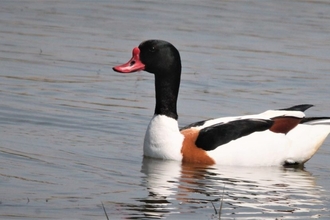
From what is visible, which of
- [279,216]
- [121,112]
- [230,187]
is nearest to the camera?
[279,216]

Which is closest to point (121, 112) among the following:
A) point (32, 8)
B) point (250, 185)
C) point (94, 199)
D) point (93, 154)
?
point (93, 154)

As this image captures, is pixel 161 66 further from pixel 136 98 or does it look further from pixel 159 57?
pixel 136 98

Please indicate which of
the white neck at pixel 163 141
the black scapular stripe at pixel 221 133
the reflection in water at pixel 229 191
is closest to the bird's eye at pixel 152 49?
the white neck at pixel 163 141

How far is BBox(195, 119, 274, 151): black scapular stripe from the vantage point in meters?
10.9

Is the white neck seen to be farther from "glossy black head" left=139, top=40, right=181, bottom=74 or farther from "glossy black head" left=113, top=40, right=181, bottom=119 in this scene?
"glossy black head" left=139, top=40, right=181, bottom=74

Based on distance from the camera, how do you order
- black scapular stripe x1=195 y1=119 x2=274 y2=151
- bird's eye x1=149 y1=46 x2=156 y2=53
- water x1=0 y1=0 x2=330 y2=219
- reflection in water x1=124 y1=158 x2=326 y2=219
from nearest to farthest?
reflection in water x1=124 y1=158 x2=326 y2=219
water x1=0 y1=0 x2=330 y2=219
black scapular stripe x1=195 y1=119 x2=274 y2=151
bird's eye x1=149 y1=46 x2=156 y2=53

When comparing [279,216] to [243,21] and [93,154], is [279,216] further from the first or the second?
[243,21]

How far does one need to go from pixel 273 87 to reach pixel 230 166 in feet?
12.9

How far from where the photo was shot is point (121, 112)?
12703 millimetres

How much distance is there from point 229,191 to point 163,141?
1.75 metres

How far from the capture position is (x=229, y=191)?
9.40 meters

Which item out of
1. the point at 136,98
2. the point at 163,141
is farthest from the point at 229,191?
the point at 136,98

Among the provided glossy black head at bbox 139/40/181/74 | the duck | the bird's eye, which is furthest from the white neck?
the bird's eye

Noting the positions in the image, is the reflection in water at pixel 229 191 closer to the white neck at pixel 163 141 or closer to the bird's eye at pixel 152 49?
the white neck at pixel 163 141
